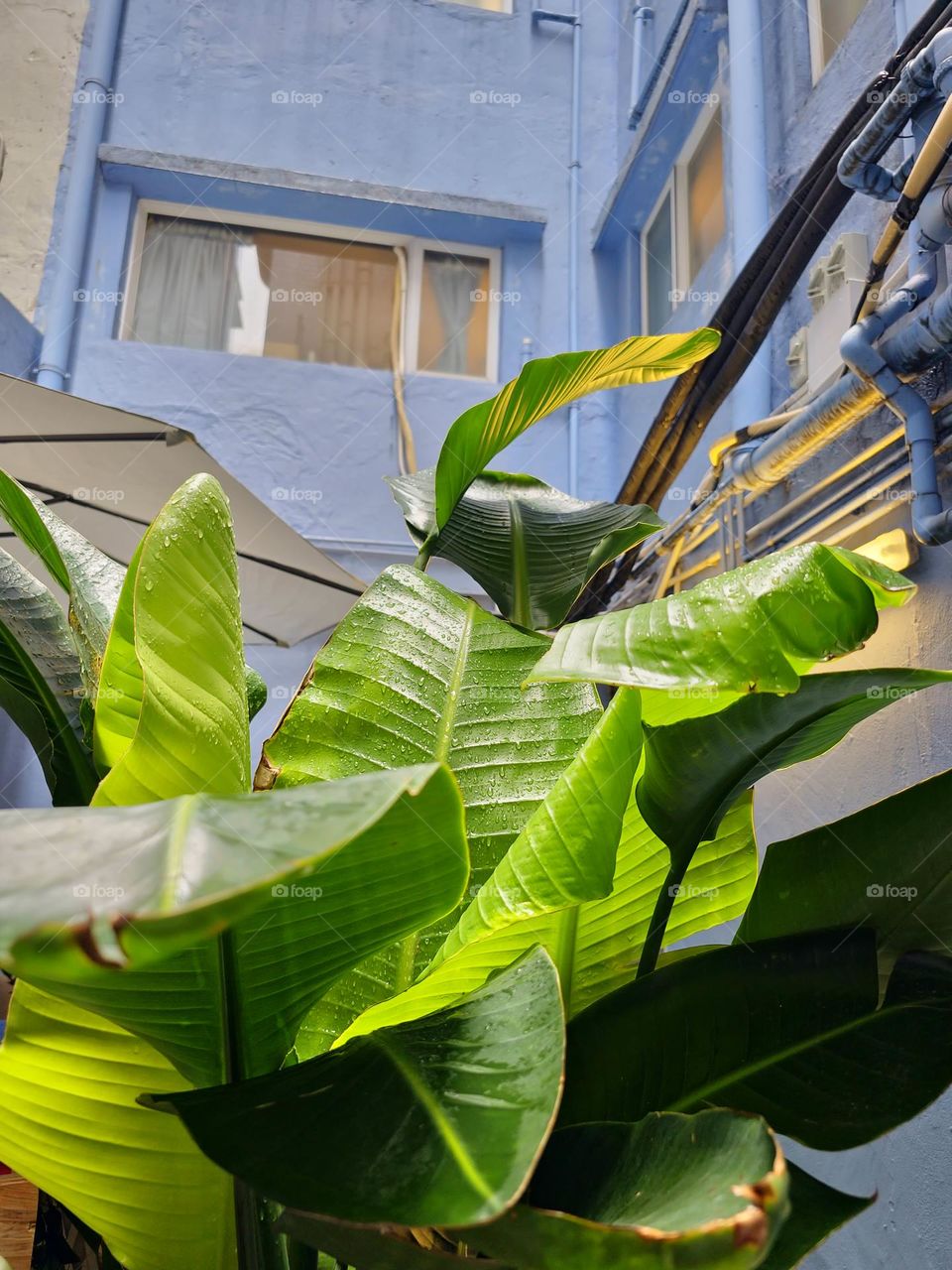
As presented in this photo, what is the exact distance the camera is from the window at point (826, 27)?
7.95 ft

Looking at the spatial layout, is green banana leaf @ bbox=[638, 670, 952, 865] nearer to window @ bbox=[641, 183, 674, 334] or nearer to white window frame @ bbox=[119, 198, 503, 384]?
window @ bbox=[641, 183, 674, 334]

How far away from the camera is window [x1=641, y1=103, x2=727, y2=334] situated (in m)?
3.24

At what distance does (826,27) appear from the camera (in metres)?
2.56

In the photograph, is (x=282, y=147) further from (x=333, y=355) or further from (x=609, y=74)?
(x=609, y=74)

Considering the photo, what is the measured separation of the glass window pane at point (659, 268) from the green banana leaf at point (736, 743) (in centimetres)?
335

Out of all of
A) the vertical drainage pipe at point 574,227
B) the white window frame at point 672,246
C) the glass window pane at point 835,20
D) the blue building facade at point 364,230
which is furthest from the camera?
the vertical drainage pipe at point 574,227
